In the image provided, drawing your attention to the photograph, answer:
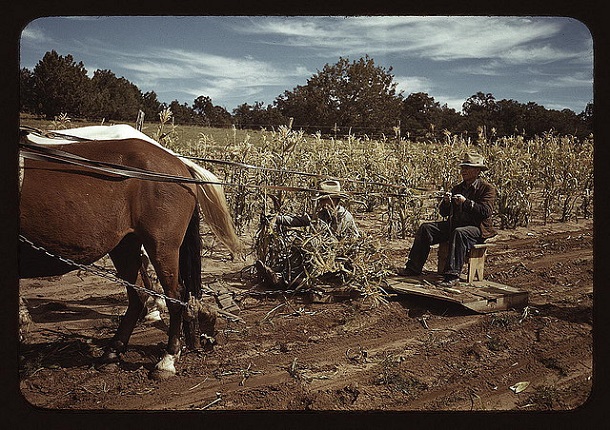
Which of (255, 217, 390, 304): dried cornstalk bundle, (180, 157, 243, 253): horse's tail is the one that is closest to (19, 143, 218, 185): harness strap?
(180, 157, 243, 253): horse's tail

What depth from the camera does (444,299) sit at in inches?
169

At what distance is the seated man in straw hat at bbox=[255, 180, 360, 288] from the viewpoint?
4652 mm

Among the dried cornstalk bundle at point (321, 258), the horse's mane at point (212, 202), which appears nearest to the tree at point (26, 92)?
the horse's mane at point (212, 202)

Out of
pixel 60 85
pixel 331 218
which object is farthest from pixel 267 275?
pixel 60 85

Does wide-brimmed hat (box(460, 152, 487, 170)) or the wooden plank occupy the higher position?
wide-brimmed hat (box(460, 152, 487, 170))

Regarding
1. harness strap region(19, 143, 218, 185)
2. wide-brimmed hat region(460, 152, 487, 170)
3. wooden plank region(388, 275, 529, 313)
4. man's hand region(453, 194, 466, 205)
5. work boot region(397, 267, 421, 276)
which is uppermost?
wide-brimmed hat region(460, 152, 487, 170)

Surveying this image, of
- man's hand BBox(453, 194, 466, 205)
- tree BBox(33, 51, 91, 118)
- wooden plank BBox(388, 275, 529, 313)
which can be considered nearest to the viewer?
tree BBox(33, 51, 91, 118)

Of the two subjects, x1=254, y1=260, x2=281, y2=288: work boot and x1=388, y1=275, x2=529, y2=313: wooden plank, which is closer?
x1=388, y1=275, x2=529, y2=313: wooden plank

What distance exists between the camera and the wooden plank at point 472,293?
4203 millimetres

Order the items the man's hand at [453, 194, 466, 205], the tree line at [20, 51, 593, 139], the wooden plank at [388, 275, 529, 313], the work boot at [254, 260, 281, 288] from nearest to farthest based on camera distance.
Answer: the tree line at [20, 51, 593, 139] → the wooden plank at [388, 275, 529, 313] → the man's hand at [453, 194, 466, 205] → the work boot at [254, 260, 281, 288]

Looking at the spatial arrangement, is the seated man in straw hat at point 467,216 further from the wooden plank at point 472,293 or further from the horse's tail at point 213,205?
the horse's tail at point 213,205

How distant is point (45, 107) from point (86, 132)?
0.74 meters

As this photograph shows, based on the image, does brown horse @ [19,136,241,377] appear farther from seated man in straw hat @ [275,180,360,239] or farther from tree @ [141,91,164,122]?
seated man in straw hat @ [275,180,360,239]

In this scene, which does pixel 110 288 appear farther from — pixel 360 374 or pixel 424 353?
pixel 424 353
